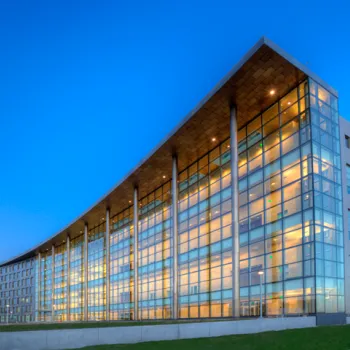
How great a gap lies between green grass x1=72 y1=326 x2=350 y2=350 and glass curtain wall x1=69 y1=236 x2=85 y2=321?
201ft

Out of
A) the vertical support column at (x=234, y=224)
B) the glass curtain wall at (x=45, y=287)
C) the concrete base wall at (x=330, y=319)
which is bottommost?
the glass curtain wall at (x=45, y=287)

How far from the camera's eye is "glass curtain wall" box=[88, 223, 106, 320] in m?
69.6

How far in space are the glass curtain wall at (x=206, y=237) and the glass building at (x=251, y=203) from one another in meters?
0.10

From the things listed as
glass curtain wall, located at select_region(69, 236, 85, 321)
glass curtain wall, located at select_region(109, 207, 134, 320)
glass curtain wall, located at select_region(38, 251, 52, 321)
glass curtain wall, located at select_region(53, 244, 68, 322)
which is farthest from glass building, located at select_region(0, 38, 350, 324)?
glass curtain wall, located at select_region(38, 251, 52, 321)

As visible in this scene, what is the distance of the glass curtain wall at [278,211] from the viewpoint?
30.6 metres

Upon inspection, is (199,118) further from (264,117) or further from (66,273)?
(66,273)

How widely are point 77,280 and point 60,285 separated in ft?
33.4

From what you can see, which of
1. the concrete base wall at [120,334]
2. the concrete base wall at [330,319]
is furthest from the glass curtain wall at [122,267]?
the concrete base wall at [120,334]

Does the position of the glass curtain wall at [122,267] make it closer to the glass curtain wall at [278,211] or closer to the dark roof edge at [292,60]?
the glass curtain wall at [278,211]

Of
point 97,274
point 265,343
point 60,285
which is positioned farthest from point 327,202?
point 60,285

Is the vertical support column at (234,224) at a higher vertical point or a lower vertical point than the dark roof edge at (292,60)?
lower

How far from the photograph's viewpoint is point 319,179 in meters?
31.0

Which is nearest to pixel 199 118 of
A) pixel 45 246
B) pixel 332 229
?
pixel 332 229

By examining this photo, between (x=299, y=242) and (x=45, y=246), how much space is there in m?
73.5
